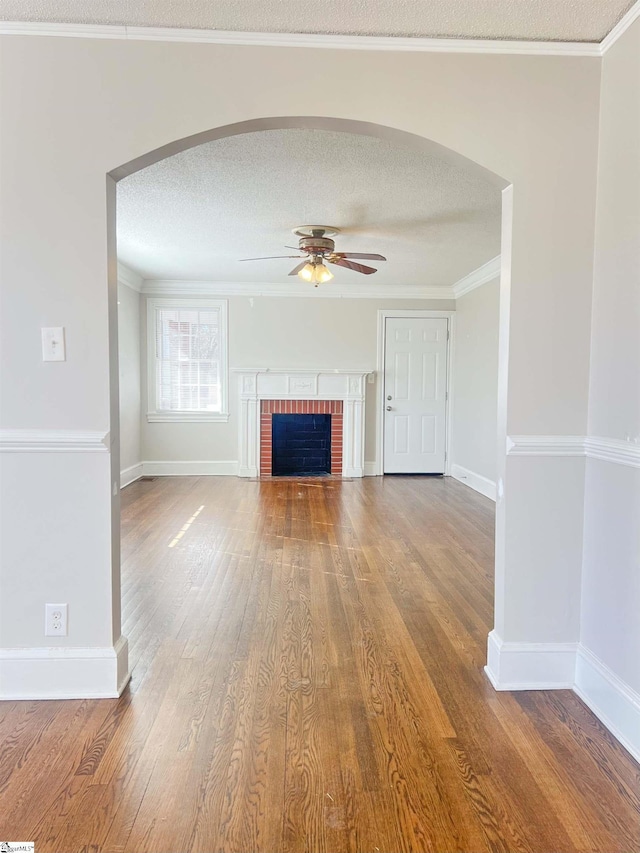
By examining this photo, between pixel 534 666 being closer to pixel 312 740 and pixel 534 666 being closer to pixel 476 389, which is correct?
pixel 312 740

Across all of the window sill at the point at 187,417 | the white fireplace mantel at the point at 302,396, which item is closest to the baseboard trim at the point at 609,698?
the white fireplace mantel at the point at 302,396

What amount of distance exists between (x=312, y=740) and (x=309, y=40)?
8.43 feet

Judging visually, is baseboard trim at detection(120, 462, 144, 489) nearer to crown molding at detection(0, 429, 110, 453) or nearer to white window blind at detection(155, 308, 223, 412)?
white window blind at detection(155, 308, 223, 412)

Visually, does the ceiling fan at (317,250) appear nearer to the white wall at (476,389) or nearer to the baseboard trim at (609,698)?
the white wall at (476,389)

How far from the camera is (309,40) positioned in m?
1.94

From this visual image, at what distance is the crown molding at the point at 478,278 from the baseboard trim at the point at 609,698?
4.23 metres

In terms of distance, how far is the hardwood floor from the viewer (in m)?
1.41

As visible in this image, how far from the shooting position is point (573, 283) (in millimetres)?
2053

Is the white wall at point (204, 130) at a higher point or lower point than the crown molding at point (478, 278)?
lower

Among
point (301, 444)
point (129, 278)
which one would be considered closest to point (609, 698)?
point (301, 444)

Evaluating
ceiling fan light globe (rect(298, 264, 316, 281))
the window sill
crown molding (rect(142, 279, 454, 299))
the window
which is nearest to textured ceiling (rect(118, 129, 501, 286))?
ceiling fan light globe (rect(298, 264, 316, 281))

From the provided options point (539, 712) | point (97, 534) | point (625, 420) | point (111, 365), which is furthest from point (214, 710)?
point (625, 420)

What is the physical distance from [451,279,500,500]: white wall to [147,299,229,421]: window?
3105mm

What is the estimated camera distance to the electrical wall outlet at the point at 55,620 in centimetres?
200
